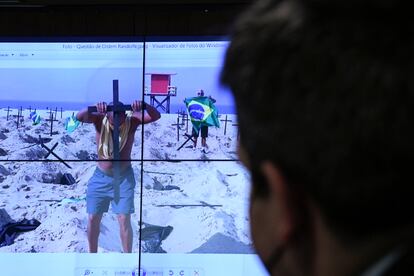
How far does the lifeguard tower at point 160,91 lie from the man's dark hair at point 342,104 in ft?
3.79

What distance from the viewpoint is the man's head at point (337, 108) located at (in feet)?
1.59

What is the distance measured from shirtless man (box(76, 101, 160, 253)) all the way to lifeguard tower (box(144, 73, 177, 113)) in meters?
0.02

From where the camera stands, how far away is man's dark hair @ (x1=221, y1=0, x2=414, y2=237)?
48cm

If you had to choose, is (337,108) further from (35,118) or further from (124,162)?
(35,118)

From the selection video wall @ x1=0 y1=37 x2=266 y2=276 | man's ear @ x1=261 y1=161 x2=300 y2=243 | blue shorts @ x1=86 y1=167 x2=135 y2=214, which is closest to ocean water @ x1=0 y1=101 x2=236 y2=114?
video wall @ x1=0 y1=37 x2=266 y2=276

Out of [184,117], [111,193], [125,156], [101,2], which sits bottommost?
[111,193]

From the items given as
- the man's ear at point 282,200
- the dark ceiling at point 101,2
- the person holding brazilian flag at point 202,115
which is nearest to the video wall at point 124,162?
the person holding brazilian flag at point 202,115

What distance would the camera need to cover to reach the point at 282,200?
1.74ft

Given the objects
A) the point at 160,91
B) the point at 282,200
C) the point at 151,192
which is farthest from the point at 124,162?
the point at 282,200

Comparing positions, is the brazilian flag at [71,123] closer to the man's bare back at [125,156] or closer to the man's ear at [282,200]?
the man's bare back at [125,156]

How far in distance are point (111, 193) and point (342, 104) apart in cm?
128

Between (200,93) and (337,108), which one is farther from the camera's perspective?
(200,93)

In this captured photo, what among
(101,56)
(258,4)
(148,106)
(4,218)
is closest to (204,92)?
Answer: (148,106)

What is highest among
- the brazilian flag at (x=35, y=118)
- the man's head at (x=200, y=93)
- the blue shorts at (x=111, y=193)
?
the man's head at (x=200, y=93)
